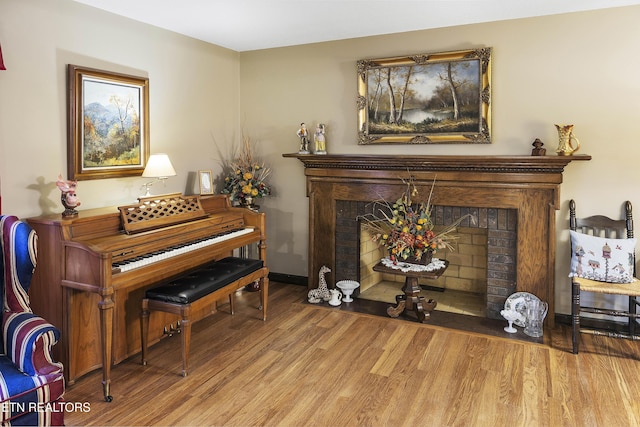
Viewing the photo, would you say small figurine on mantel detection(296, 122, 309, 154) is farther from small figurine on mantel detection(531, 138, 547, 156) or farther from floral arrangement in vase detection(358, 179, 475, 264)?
small figurine on mantel detection(531, 138, 547, 156)

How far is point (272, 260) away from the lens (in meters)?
5.06

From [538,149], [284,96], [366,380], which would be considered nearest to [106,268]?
[366,380]

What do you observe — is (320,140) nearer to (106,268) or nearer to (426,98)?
(426,98)

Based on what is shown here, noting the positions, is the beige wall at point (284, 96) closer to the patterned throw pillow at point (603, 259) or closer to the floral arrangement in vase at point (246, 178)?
the floral arrangement in vase at point (246, 178)

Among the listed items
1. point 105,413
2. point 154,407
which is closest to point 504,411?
point 154,407

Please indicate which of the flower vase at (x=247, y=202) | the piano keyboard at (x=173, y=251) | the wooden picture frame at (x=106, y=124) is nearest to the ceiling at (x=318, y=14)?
the wooden picture frame at (x=106, y=124)

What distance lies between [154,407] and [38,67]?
7.36 feet

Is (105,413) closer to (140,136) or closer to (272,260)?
(140,136)

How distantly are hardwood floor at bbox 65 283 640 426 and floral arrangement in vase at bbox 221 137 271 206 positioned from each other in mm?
1255

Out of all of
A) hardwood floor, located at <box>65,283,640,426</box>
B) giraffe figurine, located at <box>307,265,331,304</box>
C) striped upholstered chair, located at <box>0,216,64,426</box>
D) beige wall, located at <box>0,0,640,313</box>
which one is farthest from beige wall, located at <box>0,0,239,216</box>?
giraffe figurine, located at <box>307,265,331,304</box>

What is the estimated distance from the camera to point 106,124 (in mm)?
3459

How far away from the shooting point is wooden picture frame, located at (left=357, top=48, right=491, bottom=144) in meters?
3.89

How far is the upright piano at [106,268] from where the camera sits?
269 centimetres

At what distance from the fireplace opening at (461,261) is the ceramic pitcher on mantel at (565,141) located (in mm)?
601
